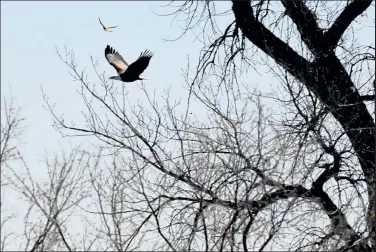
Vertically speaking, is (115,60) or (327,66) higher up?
(115,60)

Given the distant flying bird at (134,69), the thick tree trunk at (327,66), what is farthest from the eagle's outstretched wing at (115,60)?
the thick tree trunk at (327,66)

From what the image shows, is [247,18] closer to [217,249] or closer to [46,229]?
[217,249]

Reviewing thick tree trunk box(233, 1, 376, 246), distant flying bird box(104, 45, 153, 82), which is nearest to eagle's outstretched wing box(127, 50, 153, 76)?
distant flying bird box(104, 45, 153, 82)

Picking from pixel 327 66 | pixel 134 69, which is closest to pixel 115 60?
pixel 134 69

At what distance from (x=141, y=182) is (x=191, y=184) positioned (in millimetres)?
1056

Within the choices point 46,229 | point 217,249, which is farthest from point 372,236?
point 46,229

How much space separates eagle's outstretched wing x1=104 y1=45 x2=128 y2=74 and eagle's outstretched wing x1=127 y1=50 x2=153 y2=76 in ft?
0.70

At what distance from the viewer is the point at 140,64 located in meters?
9.44

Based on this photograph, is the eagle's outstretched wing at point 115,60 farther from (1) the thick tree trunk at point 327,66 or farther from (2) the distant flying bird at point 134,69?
(1) the thick tree trunk at point 327,66

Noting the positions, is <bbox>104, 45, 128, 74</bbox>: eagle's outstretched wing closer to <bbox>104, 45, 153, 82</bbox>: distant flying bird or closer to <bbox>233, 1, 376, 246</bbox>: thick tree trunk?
<bbox>104, 45, 153, 82</bbox>: distant flying bird

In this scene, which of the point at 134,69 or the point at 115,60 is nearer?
the point at 134,69

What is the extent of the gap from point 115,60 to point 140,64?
0.67 meters

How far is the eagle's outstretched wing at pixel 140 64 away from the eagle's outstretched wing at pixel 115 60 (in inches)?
8.4

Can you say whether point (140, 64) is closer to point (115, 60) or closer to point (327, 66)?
point (115, 60)
